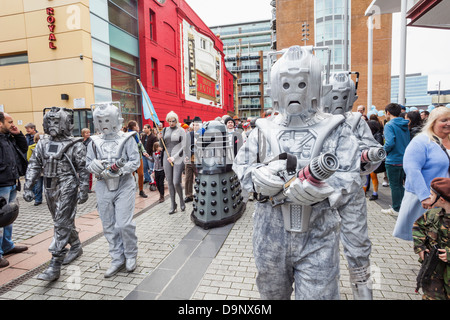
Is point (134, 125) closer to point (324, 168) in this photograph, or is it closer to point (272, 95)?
point (272, 95)

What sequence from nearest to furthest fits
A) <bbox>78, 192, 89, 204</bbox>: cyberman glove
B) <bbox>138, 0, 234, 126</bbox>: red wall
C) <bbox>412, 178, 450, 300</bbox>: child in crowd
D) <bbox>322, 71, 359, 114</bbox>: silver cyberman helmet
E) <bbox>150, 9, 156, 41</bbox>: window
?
<bbox>412, 178, 450, 300</bbox>: child in crowd < <bbox>78, 192, 89, 204</bbox>: cyberman glove < <bbox>322, 71, 359, 114</bbox>: silver cyberman helmet < <bbox>138, 0, 234, 126</bbox>: red wall < <bbox>150, 9, 156, 41</bbox>: window

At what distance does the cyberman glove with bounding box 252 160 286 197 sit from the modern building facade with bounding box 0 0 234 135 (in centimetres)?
1211

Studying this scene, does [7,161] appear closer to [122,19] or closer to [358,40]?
[122,19]

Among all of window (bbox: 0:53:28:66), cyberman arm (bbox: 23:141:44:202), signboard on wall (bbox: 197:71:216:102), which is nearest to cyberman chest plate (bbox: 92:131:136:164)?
cyberman arm (bbox: 23:141:44:202)

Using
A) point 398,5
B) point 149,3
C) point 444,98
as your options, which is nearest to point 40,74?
point 149,3

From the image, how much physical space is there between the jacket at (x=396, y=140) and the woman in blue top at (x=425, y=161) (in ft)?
6.60

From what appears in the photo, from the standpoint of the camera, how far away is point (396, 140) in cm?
489

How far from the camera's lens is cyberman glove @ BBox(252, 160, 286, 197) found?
162 centimetres

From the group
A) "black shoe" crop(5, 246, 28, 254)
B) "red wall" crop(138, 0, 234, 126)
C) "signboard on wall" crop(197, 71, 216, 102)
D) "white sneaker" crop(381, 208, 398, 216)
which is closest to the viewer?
"black shoe" crop(5, 246, 28, 254)

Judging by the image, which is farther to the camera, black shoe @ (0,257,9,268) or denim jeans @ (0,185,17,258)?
denim jeans @ (0,185,17,258)

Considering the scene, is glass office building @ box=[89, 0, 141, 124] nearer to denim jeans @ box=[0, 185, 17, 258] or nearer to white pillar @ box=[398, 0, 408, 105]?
denim jeans @ box=[0, 185, 17, 258]

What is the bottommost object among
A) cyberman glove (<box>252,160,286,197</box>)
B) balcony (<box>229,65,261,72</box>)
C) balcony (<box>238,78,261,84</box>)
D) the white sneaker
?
the white sneaker

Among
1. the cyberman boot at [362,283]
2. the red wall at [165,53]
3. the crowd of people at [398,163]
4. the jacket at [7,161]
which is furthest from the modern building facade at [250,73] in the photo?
the cyberman boot at [362,283]

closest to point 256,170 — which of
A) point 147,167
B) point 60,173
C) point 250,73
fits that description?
point 60,173
